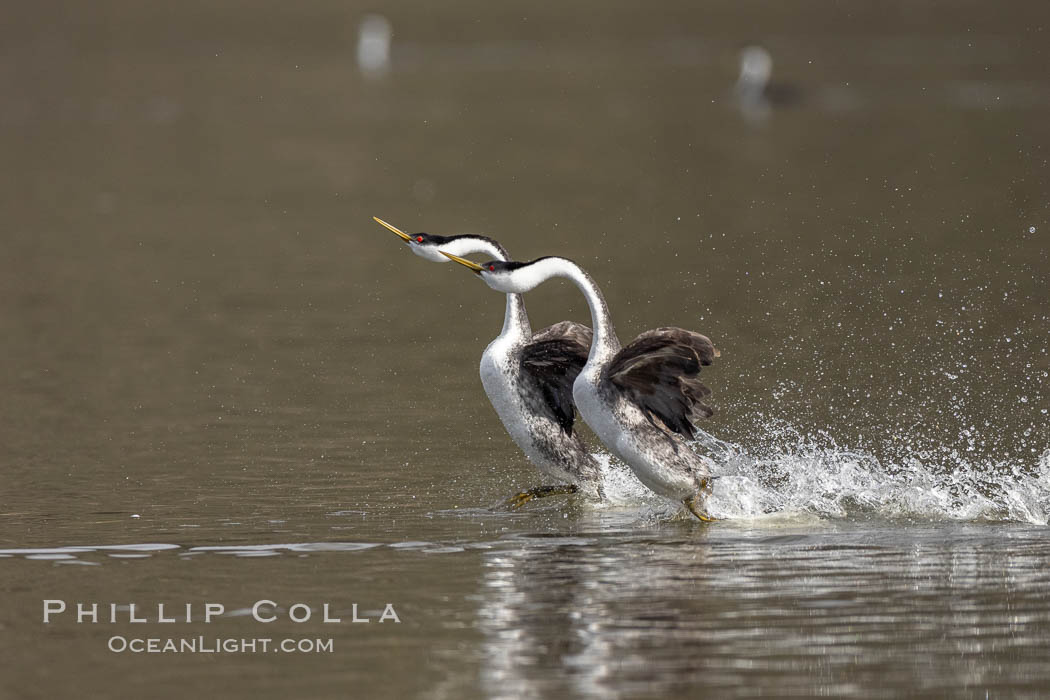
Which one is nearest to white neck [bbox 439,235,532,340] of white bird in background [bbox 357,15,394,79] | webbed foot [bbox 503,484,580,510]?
webbed foot [bbox 503,484,580,510]

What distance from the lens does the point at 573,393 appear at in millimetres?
11320

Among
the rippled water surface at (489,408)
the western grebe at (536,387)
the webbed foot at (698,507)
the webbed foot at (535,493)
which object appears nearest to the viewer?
the rippled water surface at (489,408)

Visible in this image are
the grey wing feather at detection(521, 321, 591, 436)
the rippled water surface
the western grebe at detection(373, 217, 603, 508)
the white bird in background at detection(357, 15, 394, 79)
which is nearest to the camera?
the rippled water surface

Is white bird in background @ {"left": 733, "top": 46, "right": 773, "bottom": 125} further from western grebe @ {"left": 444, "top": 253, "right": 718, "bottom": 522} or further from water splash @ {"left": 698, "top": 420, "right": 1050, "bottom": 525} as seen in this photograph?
western grebe @ {"left": 444, "top": 253, "right": 718, "bottom": 522}

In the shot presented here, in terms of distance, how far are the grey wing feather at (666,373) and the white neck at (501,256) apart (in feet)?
3.58

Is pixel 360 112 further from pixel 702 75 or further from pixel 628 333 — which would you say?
pixel 628 333

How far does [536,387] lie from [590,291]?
49.9 inches

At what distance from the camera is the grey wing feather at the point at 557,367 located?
12.1m

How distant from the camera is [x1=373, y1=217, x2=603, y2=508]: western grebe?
471 inches

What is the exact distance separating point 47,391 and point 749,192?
50.9 feet

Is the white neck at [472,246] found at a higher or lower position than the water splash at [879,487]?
higher

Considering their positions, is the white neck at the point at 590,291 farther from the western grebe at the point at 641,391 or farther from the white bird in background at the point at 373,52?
the white bird in background at the point at 373,52

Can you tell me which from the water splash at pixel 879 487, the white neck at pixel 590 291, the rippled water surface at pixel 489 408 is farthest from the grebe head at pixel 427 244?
the water splash at pixel 879 487

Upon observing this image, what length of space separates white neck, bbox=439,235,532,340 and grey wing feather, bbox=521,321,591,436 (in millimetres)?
145
